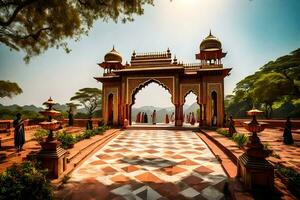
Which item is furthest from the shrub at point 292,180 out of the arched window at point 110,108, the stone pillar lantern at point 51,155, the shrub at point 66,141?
the arched window at point 110,108

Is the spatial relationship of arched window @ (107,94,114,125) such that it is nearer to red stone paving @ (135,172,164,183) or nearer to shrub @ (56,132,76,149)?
shrub @ (56,132,76,149)

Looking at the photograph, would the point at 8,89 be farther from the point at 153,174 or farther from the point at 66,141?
the point at 153,174

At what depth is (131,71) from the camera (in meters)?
18.2

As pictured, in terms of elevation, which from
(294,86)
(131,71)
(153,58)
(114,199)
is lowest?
(114,199)

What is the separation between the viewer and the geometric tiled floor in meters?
4.61

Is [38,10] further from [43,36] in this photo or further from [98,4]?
[98,4]

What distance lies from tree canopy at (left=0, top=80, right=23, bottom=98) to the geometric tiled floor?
53.8 ft

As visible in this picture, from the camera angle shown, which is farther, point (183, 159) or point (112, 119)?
point (112, 119)

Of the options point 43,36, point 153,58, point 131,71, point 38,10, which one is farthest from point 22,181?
point 153,58

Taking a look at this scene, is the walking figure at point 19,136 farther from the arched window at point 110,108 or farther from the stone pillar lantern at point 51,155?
the arched window at point 110,108

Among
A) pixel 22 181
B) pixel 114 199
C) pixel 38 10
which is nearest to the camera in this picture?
pixel 22 181

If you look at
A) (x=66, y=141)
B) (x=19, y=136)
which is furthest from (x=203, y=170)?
(x=19, y=136)

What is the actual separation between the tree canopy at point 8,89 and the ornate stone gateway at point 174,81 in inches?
331

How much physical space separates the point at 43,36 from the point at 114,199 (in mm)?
8280
